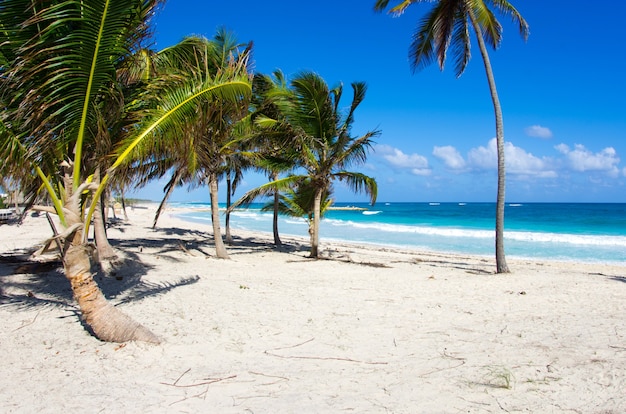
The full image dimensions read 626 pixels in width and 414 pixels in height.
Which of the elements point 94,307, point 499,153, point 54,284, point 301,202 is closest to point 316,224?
point 301,202

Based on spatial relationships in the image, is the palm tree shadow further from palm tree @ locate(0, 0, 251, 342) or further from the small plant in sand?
the small plant in sand

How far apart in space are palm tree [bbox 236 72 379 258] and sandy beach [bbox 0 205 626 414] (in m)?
4.42

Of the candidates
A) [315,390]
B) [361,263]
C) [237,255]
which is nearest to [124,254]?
[237,255]

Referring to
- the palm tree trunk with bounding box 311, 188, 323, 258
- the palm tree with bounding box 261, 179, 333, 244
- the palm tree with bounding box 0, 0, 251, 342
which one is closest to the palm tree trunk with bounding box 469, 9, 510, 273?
the palm tree trunk with bounding box 311, 188, 323, 258

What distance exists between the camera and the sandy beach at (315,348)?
124 inches

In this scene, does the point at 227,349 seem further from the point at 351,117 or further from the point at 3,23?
the point at 351,117

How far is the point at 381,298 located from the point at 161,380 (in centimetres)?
413

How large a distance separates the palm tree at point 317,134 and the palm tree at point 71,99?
7.16m

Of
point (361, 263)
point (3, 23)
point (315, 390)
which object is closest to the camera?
point (315, 390)

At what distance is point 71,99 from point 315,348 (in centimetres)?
351

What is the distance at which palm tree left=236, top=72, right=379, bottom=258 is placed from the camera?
454 inches

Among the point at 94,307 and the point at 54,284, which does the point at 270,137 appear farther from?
the point at 94,307

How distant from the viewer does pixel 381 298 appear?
6.90m

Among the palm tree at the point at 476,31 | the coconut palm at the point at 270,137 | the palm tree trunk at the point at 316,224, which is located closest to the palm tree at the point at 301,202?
the palm tree trunk at the point at 316,224
